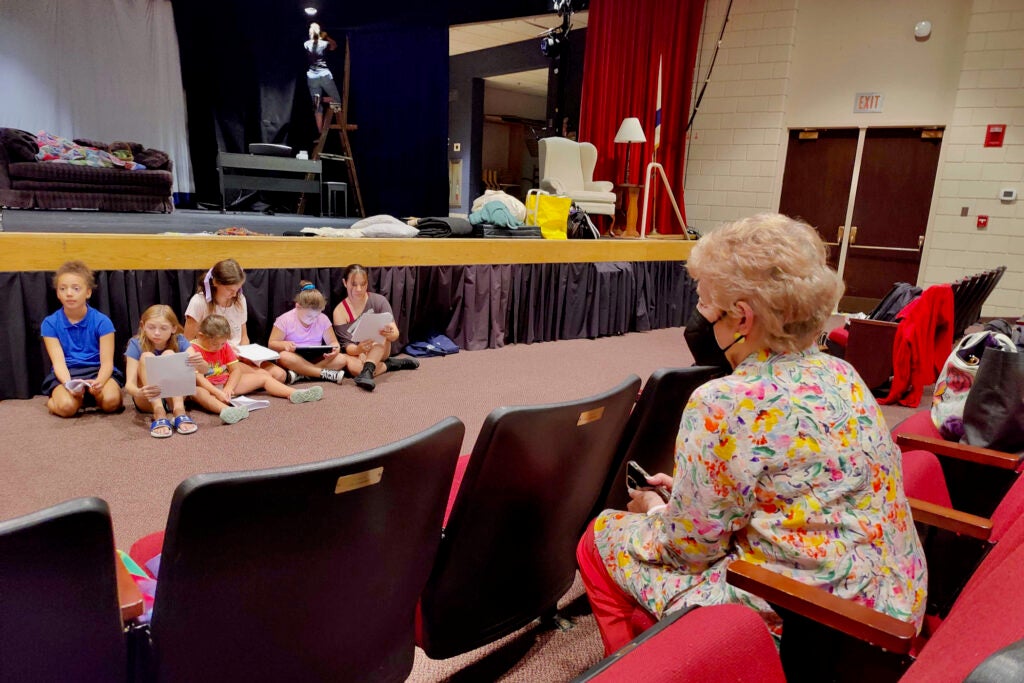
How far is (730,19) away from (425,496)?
7.64 meters

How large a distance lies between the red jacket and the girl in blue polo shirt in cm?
409

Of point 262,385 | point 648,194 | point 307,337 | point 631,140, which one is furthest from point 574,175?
point 262,385

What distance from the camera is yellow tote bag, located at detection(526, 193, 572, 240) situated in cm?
515

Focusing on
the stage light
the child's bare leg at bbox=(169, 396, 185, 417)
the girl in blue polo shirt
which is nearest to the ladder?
the stage light

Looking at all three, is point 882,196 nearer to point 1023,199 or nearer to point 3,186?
point 1023,199

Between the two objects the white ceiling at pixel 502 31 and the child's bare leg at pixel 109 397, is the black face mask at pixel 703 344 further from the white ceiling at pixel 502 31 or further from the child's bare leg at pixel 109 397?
the white ceiling at pixel 502 31

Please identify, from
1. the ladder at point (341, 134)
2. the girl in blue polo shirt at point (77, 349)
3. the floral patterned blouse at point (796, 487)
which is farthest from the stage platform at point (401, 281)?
the ladder at point (341, 134)

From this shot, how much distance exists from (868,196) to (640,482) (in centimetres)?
680

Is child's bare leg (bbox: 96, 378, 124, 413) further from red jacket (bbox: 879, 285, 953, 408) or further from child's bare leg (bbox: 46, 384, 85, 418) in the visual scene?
red jacket (bbox: 879, 285, 953, 408)

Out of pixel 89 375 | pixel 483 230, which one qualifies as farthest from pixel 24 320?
pixel 483 230

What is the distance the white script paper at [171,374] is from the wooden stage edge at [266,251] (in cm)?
74

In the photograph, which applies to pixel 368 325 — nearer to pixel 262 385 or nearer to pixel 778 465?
pixel 262 385

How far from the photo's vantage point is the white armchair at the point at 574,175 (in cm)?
629

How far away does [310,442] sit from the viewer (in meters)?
2.60
